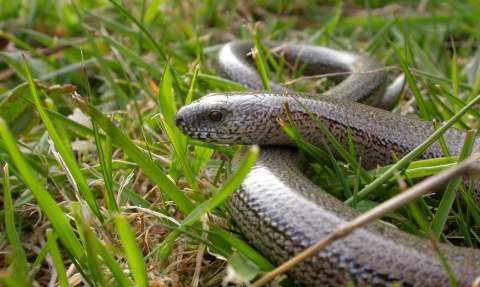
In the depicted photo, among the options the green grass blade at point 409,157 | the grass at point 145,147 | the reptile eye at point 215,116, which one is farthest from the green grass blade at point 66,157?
the green grass blade at point 409,157

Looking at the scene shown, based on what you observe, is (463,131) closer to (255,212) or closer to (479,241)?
(479,241)

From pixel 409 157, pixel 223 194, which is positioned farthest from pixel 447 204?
pixel 223 194

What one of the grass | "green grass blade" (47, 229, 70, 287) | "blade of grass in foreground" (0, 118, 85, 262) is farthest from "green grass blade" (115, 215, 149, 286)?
"blade of grass in foreground" (0, 118, 85, 262)

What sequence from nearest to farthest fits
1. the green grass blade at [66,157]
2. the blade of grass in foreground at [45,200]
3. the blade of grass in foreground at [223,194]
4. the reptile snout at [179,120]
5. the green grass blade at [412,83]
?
the blade of grass in foreground at [223,194] < the blade of grass in foreground at [45,200] < the green grass blade at [66,157] < the reptile snout at [179,120] < the green grass blade at [412,83]

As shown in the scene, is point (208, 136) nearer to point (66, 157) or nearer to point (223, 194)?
point (66, 157)

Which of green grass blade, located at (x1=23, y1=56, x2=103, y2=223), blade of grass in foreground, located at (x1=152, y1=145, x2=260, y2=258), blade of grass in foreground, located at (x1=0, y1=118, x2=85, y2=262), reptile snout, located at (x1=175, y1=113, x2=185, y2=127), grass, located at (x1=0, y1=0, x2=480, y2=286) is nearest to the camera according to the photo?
blade of grass in foreground, located at (x1=152, y1=145, x2=260, y2=258)

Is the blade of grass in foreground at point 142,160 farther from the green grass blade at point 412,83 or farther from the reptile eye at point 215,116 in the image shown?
the green grass blade at point 412,83

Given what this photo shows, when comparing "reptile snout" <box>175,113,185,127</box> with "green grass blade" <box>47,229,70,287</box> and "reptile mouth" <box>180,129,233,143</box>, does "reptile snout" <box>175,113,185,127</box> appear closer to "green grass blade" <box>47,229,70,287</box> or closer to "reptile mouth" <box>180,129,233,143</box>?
"reptile mouth" <box>180,129,233,143</box>

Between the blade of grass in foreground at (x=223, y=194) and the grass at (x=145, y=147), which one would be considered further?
the grass at (x=145, y=147)
